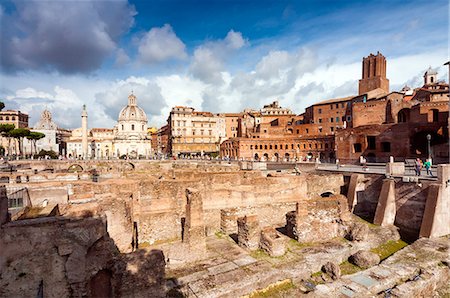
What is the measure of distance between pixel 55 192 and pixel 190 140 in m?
54.7

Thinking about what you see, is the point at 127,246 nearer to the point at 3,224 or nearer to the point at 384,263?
the point at 3,224

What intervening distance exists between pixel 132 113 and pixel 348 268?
6326 centimetres

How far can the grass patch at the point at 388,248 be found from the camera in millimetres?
11581

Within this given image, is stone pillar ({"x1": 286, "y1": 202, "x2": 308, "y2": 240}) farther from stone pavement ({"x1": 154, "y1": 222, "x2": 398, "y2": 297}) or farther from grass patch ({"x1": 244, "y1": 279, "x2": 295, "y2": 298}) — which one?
grass patch ({"x1": 244, "y1": 279, "x2": 295, "y2": 298})

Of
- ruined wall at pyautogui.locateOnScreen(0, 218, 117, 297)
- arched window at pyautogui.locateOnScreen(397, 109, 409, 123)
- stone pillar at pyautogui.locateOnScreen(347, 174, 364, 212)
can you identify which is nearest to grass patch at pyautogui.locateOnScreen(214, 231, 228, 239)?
ruined wall at pyautogui.locateOnScreen(0, 218, 117, 297)

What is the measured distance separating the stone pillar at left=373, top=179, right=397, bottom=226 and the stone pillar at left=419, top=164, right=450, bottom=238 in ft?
6.52

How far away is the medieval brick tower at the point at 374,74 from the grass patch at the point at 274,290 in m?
51.7

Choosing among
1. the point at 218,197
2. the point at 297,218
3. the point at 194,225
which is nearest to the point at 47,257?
the point at 194,225

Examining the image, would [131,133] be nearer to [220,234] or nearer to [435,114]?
[220,234]

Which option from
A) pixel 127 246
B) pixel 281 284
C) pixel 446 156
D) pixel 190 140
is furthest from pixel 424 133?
pixel 190 140

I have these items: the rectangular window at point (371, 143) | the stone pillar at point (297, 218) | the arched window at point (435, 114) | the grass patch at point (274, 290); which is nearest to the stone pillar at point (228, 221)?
the stone pillar at point (297, 218)

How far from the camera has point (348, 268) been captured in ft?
33.8

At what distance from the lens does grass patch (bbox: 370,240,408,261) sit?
1158 cm

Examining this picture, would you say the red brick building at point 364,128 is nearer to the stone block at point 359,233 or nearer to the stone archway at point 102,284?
the stone block at point 359,233
